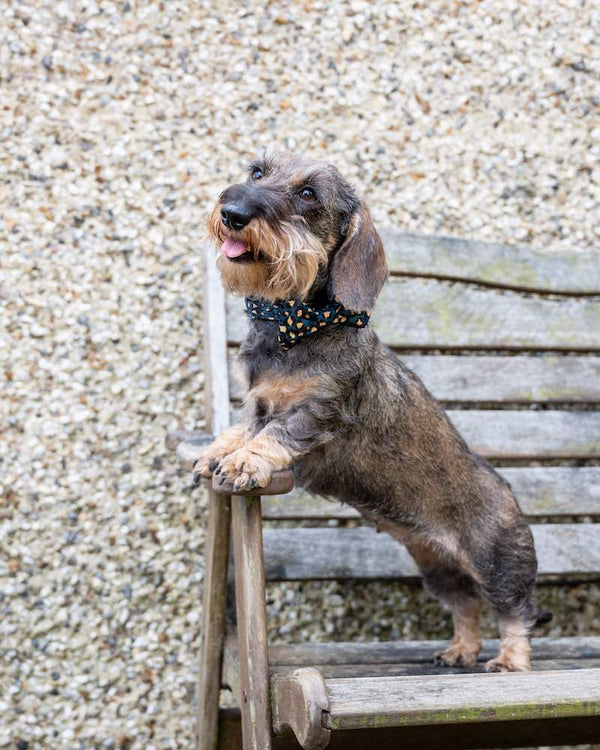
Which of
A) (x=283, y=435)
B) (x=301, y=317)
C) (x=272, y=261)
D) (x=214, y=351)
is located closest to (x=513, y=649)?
(x=283, y=435)

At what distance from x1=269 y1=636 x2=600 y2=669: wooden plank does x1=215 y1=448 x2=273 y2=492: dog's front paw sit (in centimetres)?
84

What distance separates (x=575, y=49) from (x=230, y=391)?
269cm

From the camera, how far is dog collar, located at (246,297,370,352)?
2.41 m

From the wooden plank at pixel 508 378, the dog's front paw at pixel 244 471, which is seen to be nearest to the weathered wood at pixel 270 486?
the dog's front paw at pixel 244 471

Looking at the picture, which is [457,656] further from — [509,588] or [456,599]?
[509,588]

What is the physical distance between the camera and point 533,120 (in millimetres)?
4445

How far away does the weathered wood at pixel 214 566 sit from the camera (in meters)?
2.95

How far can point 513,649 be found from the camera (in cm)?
275

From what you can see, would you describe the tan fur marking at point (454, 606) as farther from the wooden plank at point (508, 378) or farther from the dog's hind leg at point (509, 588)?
the wooden plank at point (508, 378)

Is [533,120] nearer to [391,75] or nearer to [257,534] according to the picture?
[391,75]

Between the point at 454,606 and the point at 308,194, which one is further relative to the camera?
the point at 454,606

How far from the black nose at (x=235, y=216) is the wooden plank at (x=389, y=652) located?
1.39 m

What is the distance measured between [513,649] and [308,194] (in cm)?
156

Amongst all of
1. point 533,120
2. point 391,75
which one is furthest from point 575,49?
point 391,75
